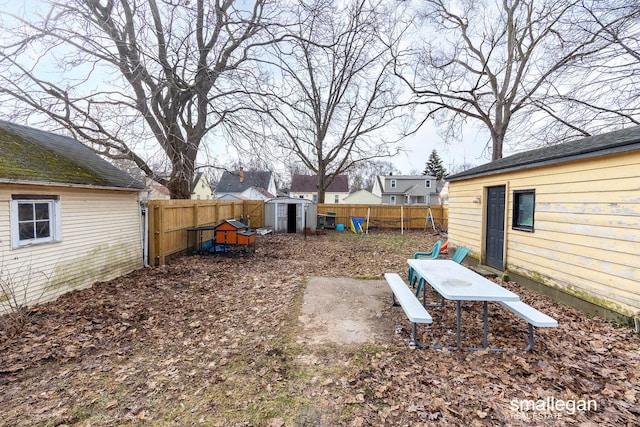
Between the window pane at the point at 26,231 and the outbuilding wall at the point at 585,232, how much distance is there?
9532mm

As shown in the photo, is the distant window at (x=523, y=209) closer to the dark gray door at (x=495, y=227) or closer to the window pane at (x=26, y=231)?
the dark gray door at (x=495, y=227)

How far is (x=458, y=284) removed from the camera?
3.66 metres

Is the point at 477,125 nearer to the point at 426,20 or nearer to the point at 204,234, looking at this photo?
the point at 426,20

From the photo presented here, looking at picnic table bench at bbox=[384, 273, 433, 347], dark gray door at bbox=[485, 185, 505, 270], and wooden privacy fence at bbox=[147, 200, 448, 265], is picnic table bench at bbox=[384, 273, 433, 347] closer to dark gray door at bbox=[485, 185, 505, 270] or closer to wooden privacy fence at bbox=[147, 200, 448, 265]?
dark gray door at bbox=[485, 185, 505, 270]

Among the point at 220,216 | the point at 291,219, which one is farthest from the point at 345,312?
the point at 291,219

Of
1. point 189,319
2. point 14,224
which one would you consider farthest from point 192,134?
point 189,319

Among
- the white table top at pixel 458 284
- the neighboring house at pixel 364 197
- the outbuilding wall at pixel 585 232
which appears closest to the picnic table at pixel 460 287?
the white table top at pixel 458 284

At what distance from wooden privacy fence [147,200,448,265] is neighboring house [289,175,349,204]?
75.9ft

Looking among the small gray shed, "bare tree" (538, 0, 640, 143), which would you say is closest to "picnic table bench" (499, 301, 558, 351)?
"bare tree" (538, 0, 640, 143)

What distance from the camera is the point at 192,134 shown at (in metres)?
9.34

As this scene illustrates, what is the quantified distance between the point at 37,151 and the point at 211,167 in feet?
12.3

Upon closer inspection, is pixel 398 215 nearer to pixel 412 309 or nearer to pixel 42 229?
pixel 412 309

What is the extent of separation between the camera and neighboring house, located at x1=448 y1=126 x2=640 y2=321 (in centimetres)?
392

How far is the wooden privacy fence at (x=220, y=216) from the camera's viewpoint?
8.15 meters
